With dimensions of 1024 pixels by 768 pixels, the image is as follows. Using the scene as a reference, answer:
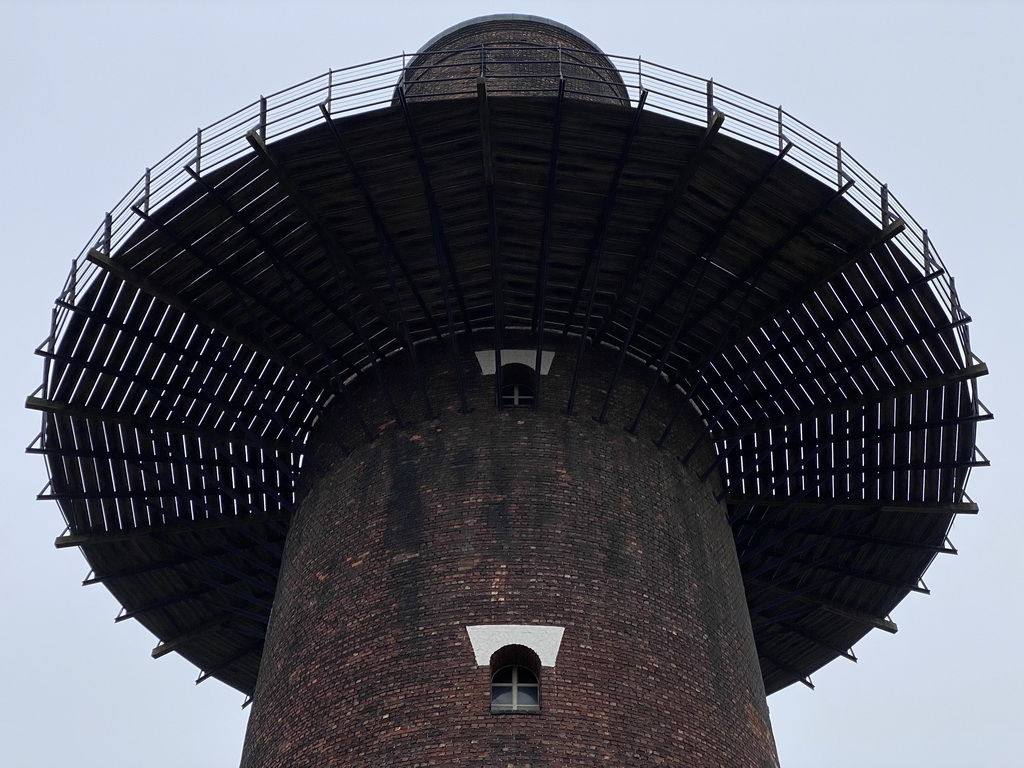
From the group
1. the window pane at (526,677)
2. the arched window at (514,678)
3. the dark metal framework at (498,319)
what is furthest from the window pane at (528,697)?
the dark metal framework at (498,319)

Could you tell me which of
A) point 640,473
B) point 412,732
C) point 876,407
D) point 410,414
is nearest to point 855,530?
point 876,407

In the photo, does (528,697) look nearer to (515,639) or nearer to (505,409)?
(515,639)

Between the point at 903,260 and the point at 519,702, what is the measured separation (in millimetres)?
11039

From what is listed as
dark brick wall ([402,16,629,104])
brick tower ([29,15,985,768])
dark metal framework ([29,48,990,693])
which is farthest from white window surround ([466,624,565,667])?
dark brick wall ([402,16,629,104])

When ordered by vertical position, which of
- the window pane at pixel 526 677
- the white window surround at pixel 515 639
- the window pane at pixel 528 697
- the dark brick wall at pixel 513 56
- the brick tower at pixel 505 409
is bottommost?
the window pane at pixel 528 697

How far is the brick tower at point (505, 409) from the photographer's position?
80.0 feet

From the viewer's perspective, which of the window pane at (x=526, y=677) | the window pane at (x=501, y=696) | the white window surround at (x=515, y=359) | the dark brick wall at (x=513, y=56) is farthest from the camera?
the dark brick wall at (x=513, y=56)

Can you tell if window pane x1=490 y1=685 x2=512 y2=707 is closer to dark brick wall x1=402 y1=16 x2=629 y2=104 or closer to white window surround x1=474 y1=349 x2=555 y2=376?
white window surround x1=474 y1=349 x2=555 y2=376

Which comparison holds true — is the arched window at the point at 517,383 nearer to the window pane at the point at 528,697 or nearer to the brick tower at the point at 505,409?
the brick tower at the point at 505,409

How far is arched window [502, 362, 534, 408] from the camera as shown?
29047 millimetres

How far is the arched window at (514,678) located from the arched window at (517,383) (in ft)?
21.0

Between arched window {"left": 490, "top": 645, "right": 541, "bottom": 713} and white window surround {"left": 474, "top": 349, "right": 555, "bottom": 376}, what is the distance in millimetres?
6766

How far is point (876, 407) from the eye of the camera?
100 feet

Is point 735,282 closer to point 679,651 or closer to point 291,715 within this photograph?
point 679,651
